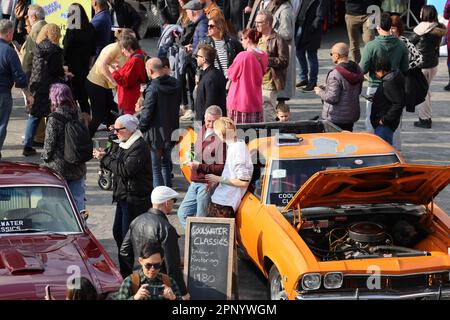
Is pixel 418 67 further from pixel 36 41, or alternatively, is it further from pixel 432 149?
pixel 36 41

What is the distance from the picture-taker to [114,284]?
970cm

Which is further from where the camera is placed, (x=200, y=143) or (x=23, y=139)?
(x=23, y=139)

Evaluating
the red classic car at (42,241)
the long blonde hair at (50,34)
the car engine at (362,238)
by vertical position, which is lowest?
the car engine at (362,238)

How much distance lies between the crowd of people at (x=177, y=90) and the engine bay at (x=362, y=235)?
1.00 meters

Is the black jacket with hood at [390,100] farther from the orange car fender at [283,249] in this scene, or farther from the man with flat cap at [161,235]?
the man with flat cap at [161,235]

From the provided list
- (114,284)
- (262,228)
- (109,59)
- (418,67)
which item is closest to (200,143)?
(262,228)

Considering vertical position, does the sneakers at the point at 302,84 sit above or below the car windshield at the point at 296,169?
below

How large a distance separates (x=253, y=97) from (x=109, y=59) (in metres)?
2.16

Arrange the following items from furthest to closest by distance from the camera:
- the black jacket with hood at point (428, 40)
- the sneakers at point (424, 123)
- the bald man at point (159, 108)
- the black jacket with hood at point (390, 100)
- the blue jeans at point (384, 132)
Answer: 1. the sneakers at point (424, 123)
2. the black jacket with hood at point (428, 40)
3. the blue jeans at point (384, 132)
4. the black jacket with hood at point (390, 100)
5. the bald man at point (159, 108)

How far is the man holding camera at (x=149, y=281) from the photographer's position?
29.1ft

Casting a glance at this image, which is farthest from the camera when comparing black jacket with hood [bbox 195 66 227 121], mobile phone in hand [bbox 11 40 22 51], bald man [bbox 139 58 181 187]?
mobile phone in hand [bbox 11 40 22 51]

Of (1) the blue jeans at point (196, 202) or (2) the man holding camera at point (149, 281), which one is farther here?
(1) the blue jeans at point (196, 202)

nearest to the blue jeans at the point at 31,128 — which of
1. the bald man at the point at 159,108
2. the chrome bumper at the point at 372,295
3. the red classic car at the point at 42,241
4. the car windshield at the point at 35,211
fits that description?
the bald man at the point at 159,108

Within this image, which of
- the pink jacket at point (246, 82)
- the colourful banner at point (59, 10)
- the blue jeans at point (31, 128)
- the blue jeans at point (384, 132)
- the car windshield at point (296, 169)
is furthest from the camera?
the colourful banner at point (59, 10)
